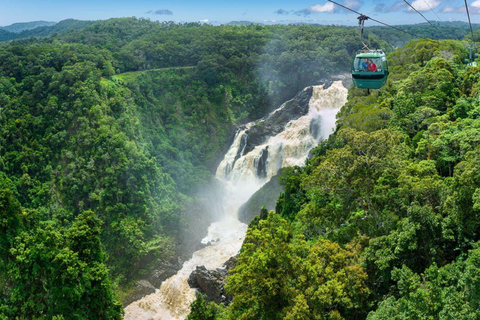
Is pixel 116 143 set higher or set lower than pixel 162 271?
higher

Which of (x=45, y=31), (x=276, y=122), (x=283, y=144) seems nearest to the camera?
(x=283, y=144)

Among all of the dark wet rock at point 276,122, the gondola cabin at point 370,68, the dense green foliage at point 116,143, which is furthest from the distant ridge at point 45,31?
the gondola cabin at point 370,68

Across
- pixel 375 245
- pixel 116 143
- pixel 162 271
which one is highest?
pixel 375 245

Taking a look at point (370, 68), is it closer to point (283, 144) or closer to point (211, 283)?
point (211, 283)

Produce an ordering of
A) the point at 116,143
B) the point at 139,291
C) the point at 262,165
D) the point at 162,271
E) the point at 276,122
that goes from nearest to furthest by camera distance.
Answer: the point at 139,291, the point at 162,271, the point at 116,143, the point at 262,165, the point at 276,122

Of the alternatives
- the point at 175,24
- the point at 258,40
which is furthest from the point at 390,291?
the point at 175,24

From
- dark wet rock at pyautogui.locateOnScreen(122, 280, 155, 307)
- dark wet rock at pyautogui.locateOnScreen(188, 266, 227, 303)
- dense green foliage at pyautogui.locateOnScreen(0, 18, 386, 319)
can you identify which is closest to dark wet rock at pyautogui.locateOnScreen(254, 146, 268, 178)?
dense green foliage at pyautogui.locateOnScreen(0, 18, 386, 319)

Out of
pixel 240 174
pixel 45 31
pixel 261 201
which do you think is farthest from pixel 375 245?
pixel 45 31

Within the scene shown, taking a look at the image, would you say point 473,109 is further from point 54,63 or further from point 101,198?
point 54,63
